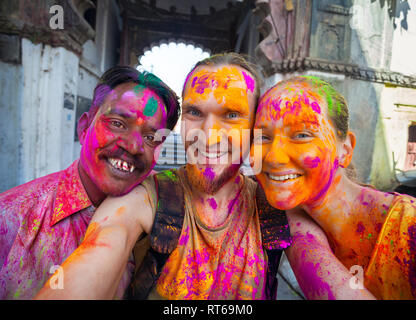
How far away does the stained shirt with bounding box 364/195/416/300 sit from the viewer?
3.67 ft

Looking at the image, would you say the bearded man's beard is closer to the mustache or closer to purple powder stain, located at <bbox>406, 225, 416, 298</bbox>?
the mustache

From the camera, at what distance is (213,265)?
1.28m

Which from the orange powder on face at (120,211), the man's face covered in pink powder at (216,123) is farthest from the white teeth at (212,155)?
the orange powder on face at (120,211)

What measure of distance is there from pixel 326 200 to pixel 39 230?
5.14ft

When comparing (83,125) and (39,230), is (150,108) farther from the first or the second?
(39,230)

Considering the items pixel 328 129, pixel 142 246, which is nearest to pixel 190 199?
pixel 142 246

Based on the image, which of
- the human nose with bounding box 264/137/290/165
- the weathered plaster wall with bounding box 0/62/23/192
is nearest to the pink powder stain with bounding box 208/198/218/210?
the human nose with bounding box 264/137/290/165

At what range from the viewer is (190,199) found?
55.0 inches

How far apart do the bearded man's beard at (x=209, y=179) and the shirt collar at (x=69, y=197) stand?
24.7 inches

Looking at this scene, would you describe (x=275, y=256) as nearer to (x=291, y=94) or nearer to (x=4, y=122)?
(x=291, y=94)

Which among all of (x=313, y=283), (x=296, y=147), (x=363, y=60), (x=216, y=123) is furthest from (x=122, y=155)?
(x=363, y=60)

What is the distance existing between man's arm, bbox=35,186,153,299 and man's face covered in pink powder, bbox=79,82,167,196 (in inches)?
4.1

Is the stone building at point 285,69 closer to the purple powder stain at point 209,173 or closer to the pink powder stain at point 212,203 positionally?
the pink powder stain at point 212,203

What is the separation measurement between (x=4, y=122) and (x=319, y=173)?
14.1 ft
